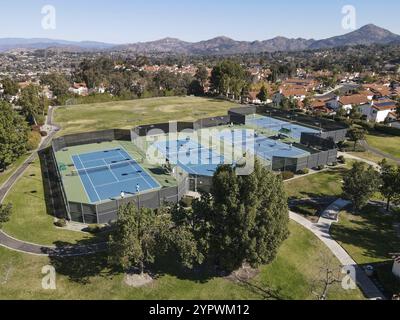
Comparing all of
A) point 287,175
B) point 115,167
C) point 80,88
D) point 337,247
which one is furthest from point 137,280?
point 80,88

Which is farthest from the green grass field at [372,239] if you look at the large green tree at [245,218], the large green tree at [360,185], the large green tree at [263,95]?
the large green tree at [263,95]

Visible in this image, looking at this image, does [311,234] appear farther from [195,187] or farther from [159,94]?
[159,94]

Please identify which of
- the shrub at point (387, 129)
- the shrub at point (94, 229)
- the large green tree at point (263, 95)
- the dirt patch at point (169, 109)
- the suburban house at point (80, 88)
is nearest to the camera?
the shrub at point (94, 229)

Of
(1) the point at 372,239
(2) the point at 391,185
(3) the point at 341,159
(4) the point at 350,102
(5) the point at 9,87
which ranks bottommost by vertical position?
(1) the point at 372,239

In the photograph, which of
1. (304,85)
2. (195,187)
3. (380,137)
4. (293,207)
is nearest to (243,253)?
(293,207)

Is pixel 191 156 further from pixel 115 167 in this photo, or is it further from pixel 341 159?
pixel 341 159

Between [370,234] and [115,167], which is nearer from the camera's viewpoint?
[370,234]

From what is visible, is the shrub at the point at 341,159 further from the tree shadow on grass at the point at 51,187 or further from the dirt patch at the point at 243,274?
the tree shadow on grass at the point at 51,187
